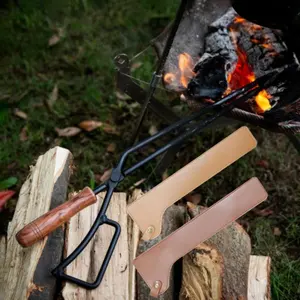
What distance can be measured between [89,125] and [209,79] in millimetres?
776

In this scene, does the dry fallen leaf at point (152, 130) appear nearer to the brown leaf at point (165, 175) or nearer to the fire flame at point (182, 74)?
the brown leaf at point (165, 175)

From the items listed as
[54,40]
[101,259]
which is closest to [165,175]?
[101,259]

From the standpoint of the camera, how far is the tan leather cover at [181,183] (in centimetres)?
130

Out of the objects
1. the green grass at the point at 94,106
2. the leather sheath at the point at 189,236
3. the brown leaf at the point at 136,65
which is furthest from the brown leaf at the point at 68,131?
the leather sheath at the point at 189,236

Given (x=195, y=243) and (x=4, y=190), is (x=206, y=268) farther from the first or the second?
(x=4, y=190)

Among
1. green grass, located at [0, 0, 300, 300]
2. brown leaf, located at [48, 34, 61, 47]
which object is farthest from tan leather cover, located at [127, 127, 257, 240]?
brown leaf, located at [48, 34, 61, 47]

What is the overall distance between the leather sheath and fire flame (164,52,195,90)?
25.3 inches

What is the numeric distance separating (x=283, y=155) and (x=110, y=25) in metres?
1.28

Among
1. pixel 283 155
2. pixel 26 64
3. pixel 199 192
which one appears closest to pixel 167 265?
pixel 199 192

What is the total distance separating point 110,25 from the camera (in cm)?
280

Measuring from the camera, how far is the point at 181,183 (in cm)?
135

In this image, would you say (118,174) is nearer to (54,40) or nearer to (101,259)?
(101,259)

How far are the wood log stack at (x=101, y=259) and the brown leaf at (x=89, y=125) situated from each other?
772 millimetres

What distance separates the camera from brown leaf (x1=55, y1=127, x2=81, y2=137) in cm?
231
